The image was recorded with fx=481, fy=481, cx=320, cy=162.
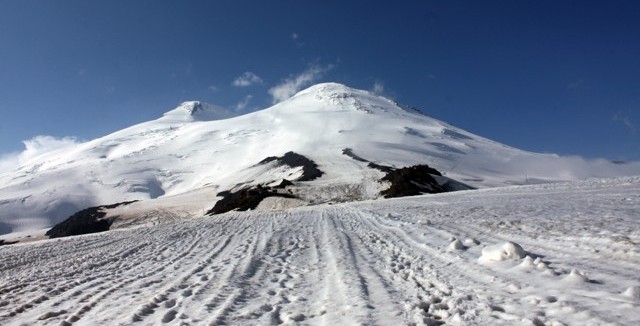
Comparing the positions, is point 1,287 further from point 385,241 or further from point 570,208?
point 570,208

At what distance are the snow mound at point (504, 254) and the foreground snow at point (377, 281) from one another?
0.02m

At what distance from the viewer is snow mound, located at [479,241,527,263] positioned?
782cm

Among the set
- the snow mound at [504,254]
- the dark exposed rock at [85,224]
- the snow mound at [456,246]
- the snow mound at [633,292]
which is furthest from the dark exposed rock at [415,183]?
the snow mound at [633,292]

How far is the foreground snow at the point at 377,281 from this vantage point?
18.0ft

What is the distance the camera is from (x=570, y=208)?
1440 centimetres

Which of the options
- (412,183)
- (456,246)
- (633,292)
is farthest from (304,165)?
(633,292)

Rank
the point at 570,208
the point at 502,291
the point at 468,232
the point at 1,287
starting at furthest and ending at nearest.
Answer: the point at 570,208 → the point at 468,232 → the point at 1,287 → the point at 502,291

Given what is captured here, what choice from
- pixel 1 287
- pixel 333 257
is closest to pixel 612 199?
pixel 333 257

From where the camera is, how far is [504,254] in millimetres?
7863

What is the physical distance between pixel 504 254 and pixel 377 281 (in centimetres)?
216

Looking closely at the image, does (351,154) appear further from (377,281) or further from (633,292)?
(633,292)

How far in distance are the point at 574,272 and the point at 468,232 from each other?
20.2 ft

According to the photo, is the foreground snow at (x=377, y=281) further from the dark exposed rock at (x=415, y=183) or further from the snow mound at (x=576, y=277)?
the dark exposed rock at (x=415, y=183)

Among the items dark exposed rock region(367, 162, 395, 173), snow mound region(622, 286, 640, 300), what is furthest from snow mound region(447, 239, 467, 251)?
dark exposed rock region(367, 162, 395, 173)
